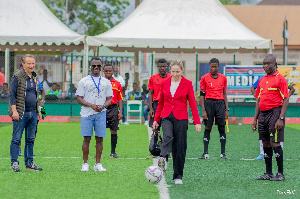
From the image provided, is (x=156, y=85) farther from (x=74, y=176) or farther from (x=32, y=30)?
(x=32, y=30)

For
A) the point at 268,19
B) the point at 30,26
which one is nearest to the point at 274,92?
the point at 30,26

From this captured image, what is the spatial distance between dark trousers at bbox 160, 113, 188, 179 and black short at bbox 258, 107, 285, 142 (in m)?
1.33

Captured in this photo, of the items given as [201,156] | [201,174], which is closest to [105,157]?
[201,156]

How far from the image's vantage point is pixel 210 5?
27.0 metres

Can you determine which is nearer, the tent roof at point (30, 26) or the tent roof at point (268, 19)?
the tent roof at point (30, 26)

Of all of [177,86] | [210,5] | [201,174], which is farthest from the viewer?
[210,5]

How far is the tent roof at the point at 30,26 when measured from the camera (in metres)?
24.2

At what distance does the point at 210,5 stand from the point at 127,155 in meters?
14.9

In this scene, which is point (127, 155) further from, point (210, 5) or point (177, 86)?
point (210, 5)

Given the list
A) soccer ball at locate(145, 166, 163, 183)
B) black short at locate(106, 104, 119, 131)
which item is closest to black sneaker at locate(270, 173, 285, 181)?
soccer ball at locate(145, 166, 163, 183)

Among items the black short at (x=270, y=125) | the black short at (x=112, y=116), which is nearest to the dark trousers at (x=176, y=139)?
the black short at (x=270, y=125)

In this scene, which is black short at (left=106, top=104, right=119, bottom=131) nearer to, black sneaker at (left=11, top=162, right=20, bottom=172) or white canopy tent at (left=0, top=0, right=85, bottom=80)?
black sneaker at (left=11, top=162, right=20, bottom=172)

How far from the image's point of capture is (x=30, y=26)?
2533 centimetres

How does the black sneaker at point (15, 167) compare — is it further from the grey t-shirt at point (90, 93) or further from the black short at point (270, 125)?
the black short at point (270, 125)
